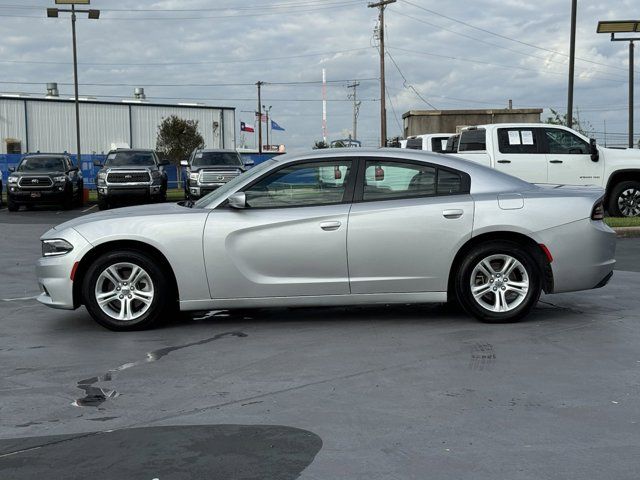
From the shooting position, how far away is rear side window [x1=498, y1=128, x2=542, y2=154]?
17.3 meters

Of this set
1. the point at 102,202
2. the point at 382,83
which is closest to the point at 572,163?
the point at 102,202

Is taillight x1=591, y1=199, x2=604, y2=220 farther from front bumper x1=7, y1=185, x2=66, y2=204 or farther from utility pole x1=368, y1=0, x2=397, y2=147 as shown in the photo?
utility pole x1=368, y1=0, x2=397, y2=147

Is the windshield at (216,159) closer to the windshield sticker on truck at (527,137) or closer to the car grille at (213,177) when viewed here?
the car grille at (213,177)

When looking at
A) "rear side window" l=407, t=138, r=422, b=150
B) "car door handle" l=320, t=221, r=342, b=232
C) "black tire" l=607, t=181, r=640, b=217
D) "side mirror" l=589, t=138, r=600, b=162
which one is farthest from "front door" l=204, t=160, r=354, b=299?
"rear side window" l=407, t=138, r=422, b=150

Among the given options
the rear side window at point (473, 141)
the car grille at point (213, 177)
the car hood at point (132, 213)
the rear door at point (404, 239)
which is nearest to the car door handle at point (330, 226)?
the rear door at point (404, 239)

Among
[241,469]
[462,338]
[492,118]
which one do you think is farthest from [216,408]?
[492,118]

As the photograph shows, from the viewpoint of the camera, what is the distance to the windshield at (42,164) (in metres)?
27.8

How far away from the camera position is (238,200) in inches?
287

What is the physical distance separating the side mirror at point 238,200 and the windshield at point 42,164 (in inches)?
871

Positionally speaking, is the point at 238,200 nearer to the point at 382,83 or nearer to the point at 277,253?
the point at 277,253

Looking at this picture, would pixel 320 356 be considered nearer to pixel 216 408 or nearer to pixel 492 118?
pixel 216 408

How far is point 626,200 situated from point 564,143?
182 centimetres

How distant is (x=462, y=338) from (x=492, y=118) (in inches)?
1116

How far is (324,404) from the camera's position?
506 centimetres
